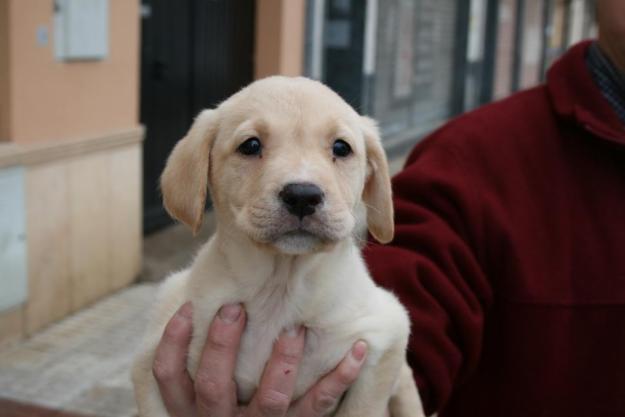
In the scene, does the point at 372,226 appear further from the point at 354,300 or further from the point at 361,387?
the point at 361,387

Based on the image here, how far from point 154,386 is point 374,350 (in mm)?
480

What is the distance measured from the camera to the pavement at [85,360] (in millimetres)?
4547

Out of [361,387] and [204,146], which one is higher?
[204,146]

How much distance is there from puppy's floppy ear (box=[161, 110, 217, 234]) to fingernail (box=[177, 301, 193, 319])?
0.16m

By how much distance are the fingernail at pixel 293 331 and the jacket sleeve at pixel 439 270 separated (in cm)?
34

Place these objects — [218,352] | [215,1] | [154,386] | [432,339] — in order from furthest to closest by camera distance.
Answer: [215,1] → [432,339] → [154,386] → [218,352]

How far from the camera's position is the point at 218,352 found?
182 centimetres

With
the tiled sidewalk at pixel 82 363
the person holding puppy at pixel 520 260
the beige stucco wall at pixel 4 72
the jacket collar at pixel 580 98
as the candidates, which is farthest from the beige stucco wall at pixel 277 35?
the person holding puppy at pixel 520 260

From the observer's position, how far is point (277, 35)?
786 centimetres

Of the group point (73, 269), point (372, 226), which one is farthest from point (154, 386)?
point (73, 269)

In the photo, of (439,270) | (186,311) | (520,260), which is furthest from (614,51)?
(186,311)

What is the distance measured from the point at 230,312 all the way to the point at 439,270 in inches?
22.0

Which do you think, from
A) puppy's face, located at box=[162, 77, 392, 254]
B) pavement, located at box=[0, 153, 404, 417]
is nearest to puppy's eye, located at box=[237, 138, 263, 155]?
puppy's face, located at box=[162, 77, 392, 254]

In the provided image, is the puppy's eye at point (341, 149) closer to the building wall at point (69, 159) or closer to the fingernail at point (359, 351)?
the fingernail at point (359, 351)
